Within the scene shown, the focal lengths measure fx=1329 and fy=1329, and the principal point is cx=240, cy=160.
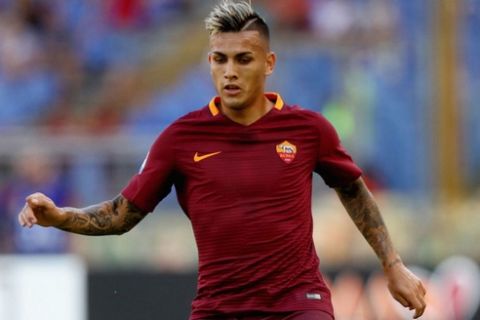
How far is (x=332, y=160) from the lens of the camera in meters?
5.48

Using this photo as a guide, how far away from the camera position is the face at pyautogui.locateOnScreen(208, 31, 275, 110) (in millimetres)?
5281

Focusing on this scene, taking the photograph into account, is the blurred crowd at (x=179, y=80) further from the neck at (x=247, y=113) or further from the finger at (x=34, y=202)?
the finger at (x=34, y=202)

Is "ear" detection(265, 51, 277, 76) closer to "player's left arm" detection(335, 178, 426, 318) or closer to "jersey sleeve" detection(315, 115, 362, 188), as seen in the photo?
"jersey sleeve" detection(315, 115, 362, 188)

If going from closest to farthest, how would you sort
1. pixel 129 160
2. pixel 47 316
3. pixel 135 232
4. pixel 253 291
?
pixel 253 291
pixel 47 316
pixel 135 232
pixel 129 160

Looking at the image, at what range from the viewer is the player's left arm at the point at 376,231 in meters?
5.44

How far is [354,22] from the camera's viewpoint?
564 inches

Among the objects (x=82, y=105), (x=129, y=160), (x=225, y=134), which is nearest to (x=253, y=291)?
(x=225, y=134)

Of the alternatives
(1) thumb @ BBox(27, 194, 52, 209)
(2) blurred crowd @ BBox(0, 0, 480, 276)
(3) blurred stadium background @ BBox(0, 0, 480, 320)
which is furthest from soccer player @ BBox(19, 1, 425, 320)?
(2) blurred crowd @ BBox(0, 0, 480, 276)

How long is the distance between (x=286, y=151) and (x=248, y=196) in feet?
0.81

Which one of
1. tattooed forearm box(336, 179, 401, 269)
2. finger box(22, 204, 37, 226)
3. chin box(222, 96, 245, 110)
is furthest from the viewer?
tattooed forearm box(336, 179, 401, 269)

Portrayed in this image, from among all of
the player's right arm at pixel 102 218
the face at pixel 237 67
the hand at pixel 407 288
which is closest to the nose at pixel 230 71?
the face at pixel 237 67

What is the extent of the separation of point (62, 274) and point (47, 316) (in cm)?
31

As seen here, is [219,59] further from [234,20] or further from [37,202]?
[37,202]

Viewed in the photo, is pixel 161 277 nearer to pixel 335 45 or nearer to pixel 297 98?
pixel 297 98
